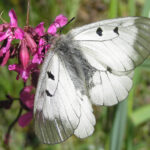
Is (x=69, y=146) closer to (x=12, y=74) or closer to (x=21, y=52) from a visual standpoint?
(x=12, y=74)

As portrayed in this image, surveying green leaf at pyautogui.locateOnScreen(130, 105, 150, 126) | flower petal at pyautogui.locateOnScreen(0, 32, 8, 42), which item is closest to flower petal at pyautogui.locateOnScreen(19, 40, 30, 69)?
flower petal at pyautogui.locateOnScreen(0, 32, 8, 42)

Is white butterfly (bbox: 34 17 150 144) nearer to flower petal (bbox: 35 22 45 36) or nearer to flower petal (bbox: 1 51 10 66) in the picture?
flower petal (bbox: 35 22 45 36)

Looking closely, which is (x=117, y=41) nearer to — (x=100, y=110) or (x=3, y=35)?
(x=3, y=35)

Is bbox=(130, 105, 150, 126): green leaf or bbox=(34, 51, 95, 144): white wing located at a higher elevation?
bbox=(34, 51, 95, 144): white wing

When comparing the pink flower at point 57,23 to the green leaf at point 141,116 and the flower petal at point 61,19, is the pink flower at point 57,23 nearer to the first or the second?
the flower petal at point 61,19

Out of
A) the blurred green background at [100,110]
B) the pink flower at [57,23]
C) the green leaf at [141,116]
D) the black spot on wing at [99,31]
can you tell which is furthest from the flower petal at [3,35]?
the green leaf at [141,116]

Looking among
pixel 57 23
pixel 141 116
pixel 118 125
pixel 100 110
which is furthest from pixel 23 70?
pixel 100 110

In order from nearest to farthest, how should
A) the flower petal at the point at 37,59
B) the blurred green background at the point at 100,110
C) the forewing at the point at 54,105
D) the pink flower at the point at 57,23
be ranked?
the forewing at the point at 54,105 < the flower petal at the point at 37,59 < the pink flower at the point at 57,23 < the blurred green background at the point at 100,110
